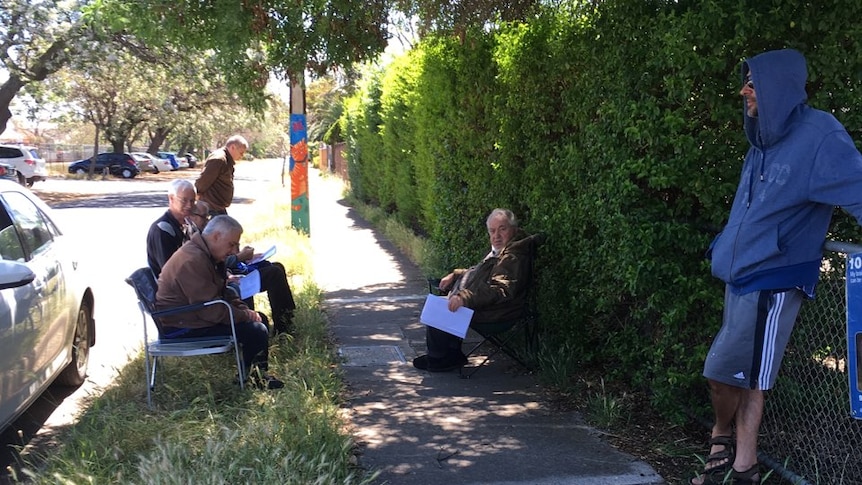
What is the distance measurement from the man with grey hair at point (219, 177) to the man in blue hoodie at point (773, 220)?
603 cm

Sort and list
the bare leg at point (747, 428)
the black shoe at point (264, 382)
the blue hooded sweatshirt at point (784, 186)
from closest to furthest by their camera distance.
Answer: the blue hooded sweatshirt at point (784, 186)
the bare leg at point (747, 428)
the black shoe at point (264, 382)

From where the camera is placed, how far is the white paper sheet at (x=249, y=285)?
5.95 metres

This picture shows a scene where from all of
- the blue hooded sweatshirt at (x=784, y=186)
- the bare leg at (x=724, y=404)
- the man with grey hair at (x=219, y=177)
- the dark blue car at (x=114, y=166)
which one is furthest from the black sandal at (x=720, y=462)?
the dark blue car at (x=114, y=166)

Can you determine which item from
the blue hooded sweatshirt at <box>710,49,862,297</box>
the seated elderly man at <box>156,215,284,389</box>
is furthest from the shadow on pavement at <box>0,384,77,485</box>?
the blue hooded sweatshirt at <box>710,49,862,297</box>

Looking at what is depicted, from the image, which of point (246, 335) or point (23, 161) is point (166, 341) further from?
point (23, 161)

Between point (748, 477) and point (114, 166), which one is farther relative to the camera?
point (114, 166)

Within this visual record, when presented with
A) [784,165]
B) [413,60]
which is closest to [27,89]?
[413,60]

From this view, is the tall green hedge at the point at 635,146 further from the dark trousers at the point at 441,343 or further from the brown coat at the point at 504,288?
the dark trousers at the point at 441,343

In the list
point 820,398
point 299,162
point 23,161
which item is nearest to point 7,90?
point 23,161

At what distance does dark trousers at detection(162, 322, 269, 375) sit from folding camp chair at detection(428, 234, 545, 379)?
1.50 meters

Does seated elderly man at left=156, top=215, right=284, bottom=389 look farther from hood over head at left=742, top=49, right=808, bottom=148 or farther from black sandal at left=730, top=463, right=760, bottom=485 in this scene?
hood over head at left=742, top=49, right=808, bottom=148

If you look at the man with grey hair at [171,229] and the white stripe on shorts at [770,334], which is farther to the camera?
the man with grey hair at [171,229]

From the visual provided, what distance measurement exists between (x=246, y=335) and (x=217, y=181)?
3.57 m

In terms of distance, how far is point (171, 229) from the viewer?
5.80 meters
